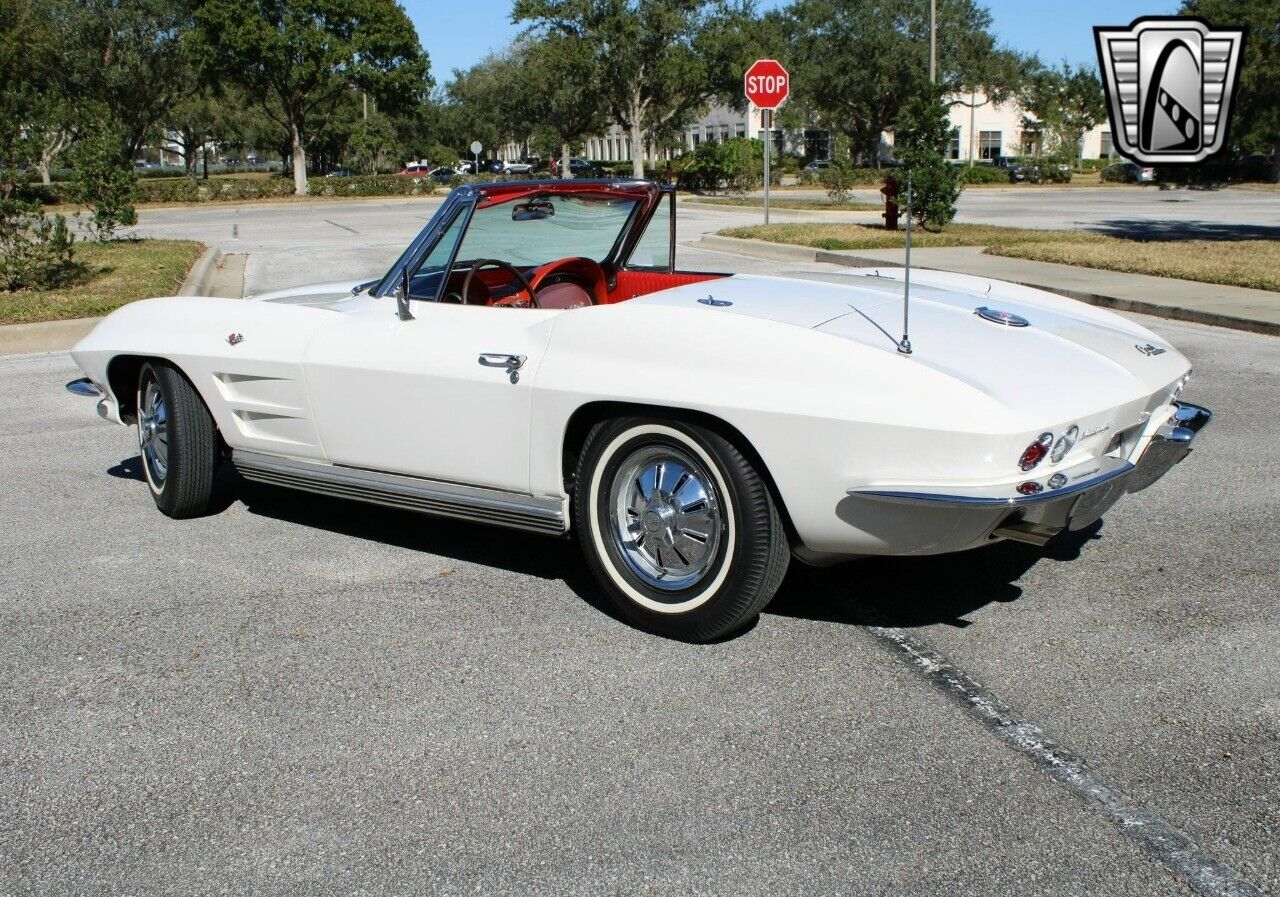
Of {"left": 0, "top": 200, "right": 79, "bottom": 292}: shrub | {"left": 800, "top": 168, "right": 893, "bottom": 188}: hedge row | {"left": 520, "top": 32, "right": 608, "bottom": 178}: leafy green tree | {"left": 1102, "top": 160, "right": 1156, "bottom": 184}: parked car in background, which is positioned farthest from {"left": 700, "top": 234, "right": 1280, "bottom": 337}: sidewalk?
{"left": 1102, "top": 160, "right": 1156, "bottom": 184}: parked car in background

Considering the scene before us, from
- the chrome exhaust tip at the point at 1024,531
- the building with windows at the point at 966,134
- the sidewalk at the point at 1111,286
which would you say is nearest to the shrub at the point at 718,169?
the sidewalk at the point at 1111,286

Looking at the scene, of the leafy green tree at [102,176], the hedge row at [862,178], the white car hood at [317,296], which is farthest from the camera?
the hedge row at [862,178]

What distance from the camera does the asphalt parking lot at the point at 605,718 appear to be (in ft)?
9.09

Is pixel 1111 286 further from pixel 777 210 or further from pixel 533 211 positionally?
pixel 777 210

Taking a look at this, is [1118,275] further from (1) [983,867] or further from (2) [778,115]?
(2) [778,115]

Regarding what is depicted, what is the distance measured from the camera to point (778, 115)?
72812mm

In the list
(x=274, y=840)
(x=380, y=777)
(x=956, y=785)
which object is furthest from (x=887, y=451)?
(x=274, y=840)

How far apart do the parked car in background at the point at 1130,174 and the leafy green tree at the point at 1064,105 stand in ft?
A: 6.43

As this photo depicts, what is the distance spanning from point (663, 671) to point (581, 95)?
2093 inches

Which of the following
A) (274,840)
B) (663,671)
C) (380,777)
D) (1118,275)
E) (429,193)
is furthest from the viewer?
(429,193)

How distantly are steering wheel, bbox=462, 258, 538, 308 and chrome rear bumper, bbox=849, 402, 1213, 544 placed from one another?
1.75 meters

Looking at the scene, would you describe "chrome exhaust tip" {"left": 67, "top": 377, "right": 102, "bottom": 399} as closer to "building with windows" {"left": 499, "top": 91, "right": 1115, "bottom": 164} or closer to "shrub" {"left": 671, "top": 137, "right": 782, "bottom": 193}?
"shrub" {"left": 671, "top": 137, "right": 782, "bottom": 193}

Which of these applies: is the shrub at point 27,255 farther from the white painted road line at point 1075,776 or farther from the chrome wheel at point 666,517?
the white painted road line at point 1075,776

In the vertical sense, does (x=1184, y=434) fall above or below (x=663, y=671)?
above
